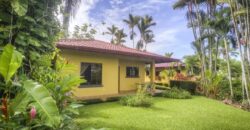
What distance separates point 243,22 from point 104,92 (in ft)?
34.3

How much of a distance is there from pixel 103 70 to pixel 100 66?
364 mm

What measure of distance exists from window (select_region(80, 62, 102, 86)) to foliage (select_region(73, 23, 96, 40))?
1680 centimetres

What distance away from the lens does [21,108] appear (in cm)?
359

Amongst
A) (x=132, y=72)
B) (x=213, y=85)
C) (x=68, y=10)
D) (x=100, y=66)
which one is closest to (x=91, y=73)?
(x=100, y=66)

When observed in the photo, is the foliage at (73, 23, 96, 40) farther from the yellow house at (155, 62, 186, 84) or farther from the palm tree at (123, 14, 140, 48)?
the palm tree at (123, 14, 140, 48)

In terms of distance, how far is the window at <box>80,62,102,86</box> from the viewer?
48.2 ft

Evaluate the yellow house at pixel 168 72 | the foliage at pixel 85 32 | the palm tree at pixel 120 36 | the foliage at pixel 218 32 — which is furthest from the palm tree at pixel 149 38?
the foliage at pixel 218 32

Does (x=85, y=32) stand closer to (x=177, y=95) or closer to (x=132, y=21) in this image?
(x=132, y=21)

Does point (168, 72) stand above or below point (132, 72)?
above

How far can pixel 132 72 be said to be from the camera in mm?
19516

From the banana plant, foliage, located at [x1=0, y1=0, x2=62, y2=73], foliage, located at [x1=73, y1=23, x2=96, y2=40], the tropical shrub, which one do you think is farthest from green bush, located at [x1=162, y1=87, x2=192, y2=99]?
foliage, located at [x1=73, y1=23, x2=96, y2=40]

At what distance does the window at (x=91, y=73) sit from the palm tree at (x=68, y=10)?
7.59 metres

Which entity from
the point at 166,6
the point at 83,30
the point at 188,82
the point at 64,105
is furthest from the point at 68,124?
the point at 83,30

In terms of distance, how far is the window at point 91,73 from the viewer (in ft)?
48.2
